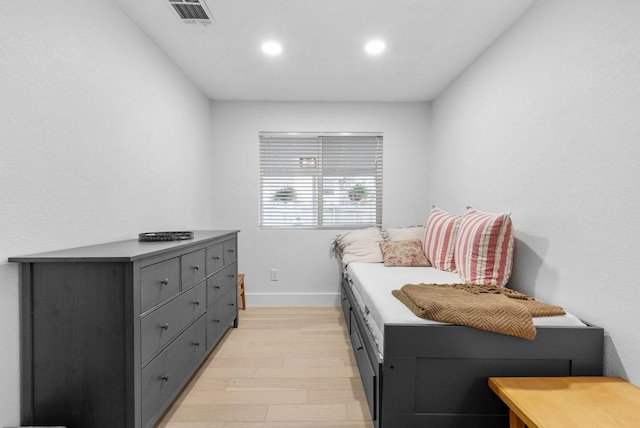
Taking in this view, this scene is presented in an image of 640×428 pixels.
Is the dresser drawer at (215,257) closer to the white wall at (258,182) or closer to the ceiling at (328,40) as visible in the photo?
the white wall at (258,182)

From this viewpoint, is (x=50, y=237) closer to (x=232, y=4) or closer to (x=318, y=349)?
(x=232, y=4)

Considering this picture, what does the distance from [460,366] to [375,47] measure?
7.35 ft

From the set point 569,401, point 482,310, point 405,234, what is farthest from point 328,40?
point 569,401

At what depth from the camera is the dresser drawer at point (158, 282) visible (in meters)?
1.50

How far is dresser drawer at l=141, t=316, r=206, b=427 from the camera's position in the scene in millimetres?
1528

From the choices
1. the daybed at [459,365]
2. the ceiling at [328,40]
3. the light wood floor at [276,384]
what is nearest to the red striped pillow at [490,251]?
the daybed at [459,365]

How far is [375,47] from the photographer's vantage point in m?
2.59

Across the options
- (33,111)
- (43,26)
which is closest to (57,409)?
(33,111)

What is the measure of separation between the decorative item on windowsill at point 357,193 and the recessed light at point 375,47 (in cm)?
159

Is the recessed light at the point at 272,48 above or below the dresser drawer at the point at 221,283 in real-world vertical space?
above

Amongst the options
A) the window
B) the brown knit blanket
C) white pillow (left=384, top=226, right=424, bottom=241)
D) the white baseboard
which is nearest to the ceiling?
the window

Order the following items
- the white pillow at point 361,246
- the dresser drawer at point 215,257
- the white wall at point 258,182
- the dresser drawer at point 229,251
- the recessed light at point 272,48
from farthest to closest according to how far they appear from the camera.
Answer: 1. the white wall at point 258,182
2. the white pillow at point 361,246
3. the dresser drawer at point 229,251
4. the recessed light at point 272,48
5. the dresser drawer at point 215,257

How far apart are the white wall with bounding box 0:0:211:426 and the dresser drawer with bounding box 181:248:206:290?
1.47 ft

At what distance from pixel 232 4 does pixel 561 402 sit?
8.29ft
